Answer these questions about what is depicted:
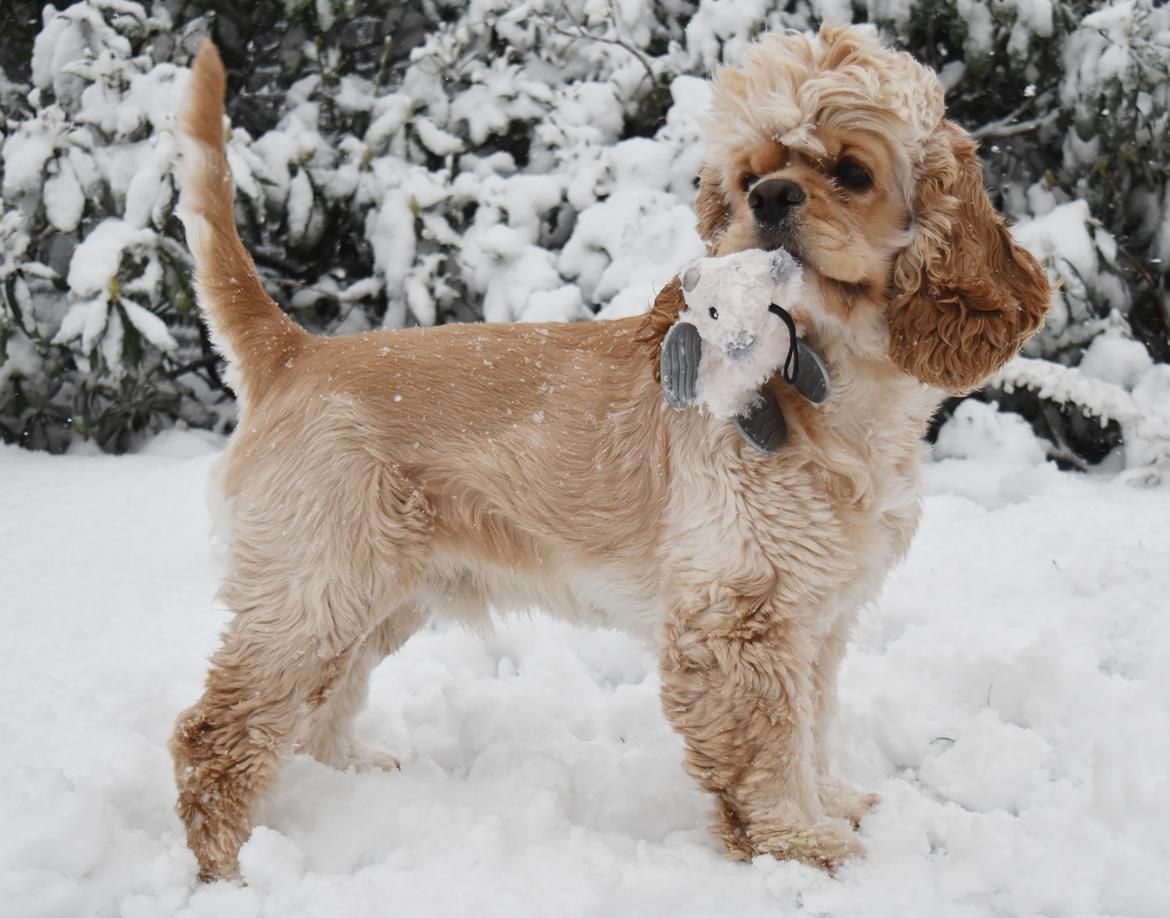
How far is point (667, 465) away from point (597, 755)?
89 centimetres

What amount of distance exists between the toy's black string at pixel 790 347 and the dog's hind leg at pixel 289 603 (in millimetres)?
997

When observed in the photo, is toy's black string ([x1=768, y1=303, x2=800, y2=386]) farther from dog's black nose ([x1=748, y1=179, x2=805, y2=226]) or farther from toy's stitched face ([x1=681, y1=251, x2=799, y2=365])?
dog's black nose ([x1=748, y1=179, x2=805, y2=226])

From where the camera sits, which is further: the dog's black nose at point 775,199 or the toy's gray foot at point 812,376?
the toy's gray foot at point 812,376

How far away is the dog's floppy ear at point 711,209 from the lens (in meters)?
2.56

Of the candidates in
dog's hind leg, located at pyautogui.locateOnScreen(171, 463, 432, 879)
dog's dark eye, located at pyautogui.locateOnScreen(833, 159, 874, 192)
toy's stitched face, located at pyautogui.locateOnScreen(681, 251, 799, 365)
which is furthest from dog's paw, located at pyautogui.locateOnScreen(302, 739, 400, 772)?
dog's dark eye, located at pyautogui.locateOnScreen(833, 159, 874, 192)

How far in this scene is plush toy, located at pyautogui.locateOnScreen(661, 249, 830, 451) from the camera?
2129 millimetres

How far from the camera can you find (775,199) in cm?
213

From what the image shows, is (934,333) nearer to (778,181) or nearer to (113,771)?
(778,181)

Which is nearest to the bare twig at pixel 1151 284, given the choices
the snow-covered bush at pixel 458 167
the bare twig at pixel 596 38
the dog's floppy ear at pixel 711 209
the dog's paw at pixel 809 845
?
the snow-covered bush at pixel 458 167

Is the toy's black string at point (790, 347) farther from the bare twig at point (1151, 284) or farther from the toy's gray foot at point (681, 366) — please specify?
the bare twig at point (1151, 284)

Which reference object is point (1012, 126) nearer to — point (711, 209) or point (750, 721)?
point (711, 209)

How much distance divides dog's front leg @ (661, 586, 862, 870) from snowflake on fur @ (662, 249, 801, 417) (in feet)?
1.58

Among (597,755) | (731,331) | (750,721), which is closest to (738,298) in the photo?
(731,331)

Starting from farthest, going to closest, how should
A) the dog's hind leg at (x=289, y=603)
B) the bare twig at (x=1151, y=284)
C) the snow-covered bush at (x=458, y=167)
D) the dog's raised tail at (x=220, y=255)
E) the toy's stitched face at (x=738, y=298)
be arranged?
the bare twig at (x=1151, y=284)
the snow-covered bush at (x=458, y=167)
the dog's raised tail at (x=220, y=255)
the dog's hind leg at (x=289, y=603)
the toy's stitched face at (x=738, y=298)
